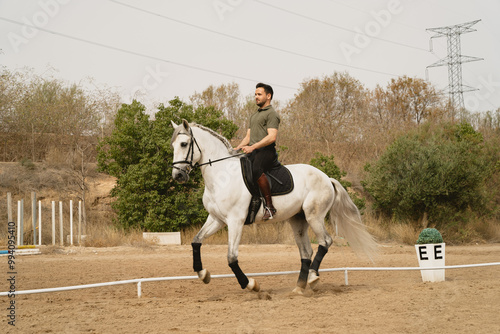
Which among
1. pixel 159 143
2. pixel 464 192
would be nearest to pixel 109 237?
pixel 159 143

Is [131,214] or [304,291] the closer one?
[304,291]

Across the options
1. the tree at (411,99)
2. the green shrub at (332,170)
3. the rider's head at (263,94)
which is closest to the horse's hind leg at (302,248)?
the rider's head at (263,94)

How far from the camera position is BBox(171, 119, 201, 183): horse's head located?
23.6ft

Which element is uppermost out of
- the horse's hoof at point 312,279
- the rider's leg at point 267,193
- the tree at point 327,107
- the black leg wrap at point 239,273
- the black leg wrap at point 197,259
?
the tree at point 327,107

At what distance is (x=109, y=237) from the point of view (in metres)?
17.7

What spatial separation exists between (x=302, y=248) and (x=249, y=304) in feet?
5.79

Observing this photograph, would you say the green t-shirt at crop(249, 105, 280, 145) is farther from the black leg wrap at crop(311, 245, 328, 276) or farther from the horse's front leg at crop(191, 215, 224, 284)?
the black leg wrap at crop(311, 245, 328, 276)

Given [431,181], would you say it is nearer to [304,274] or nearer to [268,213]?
[304,274]

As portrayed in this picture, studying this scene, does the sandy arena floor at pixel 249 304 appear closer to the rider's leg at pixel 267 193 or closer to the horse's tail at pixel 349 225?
the horse's tail at pixel 349 225

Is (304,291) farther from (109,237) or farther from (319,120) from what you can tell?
(319,120)

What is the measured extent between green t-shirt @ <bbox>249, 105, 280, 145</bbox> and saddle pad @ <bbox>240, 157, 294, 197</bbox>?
41 centimetres

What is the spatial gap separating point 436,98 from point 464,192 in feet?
70.0

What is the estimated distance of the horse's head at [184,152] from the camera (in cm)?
718

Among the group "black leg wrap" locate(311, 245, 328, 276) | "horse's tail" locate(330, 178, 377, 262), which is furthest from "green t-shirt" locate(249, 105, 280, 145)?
"black leg wrap" locate(311, 245, 328, 276)
